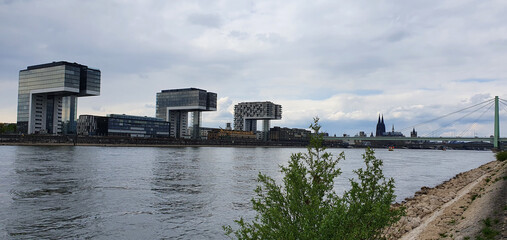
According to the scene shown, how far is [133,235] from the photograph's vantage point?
19859mm

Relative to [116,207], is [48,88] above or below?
above

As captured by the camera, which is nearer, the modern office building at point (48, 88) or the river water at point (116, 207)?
the river water at point (116, 207)

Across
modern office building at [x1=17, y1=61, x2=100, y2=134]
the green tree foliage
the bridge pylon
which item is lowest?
the green tree foliage

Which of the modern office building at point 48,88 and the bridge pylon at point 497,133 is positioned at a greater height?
the modern office building at point 48,88

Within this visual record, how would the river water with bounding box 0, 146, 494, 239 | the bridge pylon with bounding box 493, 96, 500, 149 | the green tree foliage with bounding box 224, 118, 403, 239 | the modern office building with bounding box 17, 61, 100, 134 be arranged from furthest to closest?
the modern office building with bounding box 17, 61, 100, 134, the bridge pylon with bounding box 493, 96, 500, 149, the river water with bounding box 0, 146, 494, 239, the green tree foliage with bounding box 224, 118, 403, 239

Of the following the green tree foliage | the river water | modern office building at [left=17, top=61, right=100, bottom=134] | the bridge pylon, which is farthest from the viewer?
modern office building at [left=17, top=61, right=100, bottom=134]

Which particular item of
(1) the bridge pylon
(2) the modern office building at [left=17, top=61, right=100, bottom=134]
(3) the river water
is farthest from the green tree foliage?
(2) the modern office building at [left=17, top=61, right=100, bottom=134]

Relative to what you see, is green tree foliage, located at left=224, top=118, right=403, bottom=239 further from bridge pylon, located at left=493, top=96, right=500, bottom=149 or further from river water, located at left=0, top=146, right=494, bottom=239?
bridge pylon, located at left=493, top=96, right=500, bottom=149

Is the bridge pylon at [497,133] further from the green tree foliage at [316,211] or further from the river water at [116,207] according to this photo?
the green tree foliage at [316,211]

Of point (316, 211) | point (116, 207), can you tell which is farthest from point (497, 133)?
point (316, 211)

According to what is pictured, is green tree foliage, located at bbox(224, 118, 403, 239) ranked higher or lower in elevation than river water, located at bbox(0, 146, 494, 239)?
higher

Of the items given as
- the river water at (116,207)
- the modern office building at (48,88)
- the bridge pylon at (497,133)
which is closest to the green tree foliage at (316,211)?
the river water at (116,207)

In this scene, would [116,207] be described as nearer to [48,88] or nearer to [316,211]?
[316,211]

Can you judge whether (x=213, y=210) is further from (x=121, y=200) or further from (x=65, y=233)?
(x=65, y=233)
